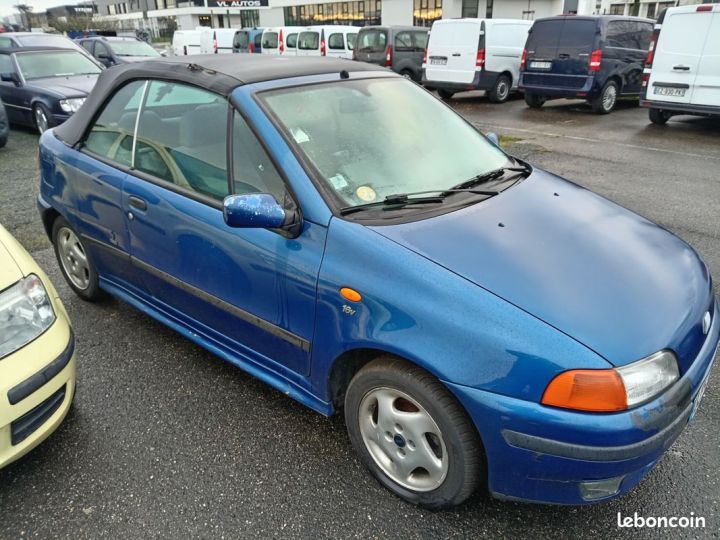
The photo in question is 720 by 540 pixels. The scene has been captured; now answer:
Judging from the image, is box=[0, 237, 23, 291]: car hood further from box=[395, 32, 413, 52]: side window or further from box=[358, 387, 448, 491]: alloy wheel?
box=[395, 32, 413, 52]: side window

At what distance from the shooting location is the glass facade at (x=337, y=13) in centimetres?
4347

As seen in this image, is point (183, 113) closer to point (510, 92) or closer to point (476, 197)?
point (476, 197)

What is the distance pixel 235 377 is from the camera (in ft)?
9.80

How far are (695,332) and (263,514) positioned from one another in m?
1.75

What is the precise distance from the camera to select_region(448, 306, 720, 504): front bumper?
1.71 metres

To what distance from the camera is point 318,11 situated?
47.8 metres

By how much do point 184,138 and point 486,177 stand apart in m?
1.53

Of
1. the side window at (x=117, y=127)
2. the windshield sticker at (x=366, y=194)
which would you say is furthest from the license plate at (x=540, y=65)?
the windshield sticker at (x=366, y=194)

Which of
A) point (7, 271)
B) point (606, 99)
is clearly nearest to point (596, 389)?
point (7, 271)

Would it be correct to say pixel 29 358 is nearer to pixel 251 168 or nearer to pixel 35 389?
pixel 35 389

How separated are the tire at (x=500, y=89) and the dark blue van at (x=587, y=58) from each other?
1455 mm

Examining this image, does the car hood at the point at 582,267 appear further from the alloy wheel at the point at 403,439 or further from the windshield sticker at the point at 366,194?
the alloy wheel at the point at 403,439

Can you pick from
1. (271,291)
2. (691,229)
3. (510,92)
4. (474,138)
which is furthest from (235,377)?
(510,92)

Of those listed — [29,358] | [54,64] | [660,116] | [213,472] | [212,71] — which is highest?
[212,71]
